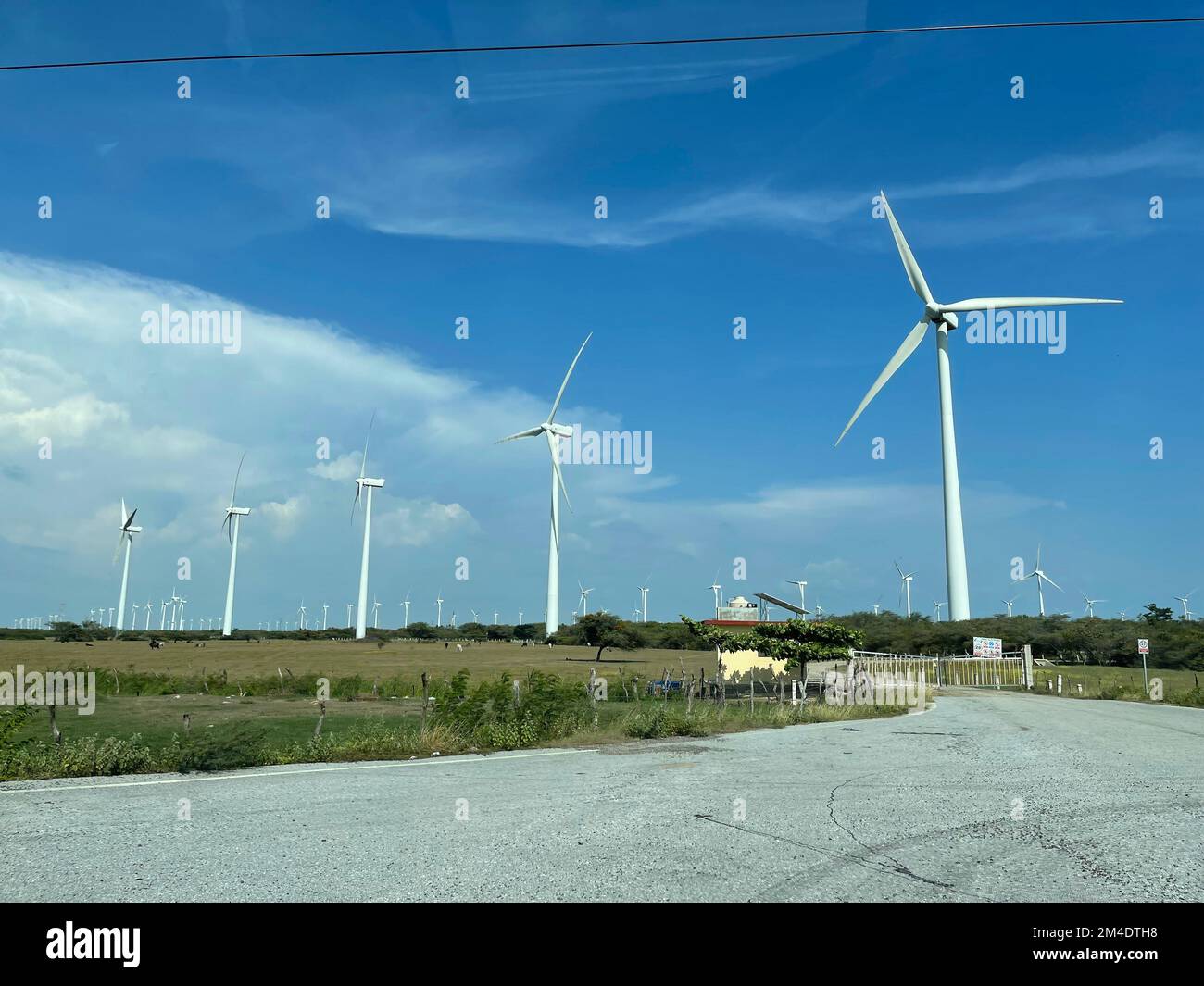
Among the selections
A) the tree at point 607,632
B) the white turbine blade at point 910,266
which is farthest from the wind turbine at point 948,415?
the tree at point 607,632

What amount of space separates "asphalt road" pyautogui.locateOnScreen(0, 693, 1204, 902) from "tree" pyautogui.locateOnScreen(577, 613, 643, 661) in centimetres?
7749

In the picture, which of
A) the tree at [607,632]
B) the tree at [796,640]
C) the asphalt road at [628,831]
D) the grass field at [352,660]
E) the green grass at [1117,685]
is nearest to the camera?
the asphalt road at [628,831]

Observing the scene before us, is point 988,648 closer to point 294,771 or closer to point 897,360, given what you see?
point 897,360

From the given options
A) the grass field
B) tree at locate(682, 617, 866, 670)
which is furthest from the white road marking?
the grass field

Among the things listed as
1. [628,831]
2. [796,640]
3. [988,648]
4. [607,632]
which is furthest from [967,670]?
[628,831]

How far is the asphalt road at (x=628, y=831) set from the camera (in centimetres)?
836

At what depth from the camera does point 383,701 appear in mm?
41844

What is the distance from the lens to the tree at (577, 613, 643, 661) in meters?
97.1

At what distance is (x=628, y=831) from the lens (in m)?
10.9

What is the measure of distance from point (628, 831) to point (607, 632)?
89.0 metres

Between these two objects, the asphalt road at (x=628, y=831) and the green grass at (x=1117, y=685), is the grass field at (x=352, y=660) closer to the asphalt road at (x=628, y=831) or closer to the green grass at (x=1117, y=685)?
the green grass at (x=1117, y=685)

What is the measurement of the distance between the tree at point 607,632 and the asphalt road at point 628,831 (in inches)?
3051

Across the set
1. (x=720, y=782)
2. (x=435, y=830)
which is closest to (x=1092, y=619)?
(x=720, y=782)

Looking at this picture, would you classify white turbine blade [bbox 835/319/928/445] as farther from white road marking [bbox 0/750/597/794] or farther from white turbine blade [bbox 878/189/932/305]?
white road marking [bbox 0/750/597/794]
